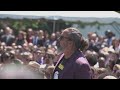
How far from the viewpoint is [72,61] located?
3.68 metres

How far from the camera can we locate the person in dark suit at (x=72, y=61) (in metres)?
3.48

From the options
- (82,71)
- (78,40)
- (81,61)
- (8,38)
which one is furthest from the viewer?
(8,38)

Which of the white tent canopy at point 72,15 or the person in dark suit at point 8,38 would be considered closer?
the person in dark suit at point 8,38

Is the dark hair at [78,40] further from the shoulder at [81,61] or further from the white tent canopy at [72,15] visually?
the white tent canopy at [72,15]

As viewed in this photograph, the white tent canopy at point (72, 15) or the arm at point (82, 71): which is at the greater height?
the arm at point (82, 71)

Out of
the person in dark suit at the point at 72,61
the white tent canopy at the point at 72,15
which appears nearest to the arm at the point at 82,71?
the person in dark suit at the point at 72,61

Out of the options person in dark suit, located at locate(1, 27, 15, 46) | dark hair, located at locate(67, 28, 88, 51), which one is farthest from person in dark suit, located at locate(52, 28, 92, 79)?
person in dark suit, located at locate(1, 27, 15, 46)

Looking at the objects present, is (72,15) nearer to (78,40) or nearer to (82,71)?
(78,40)

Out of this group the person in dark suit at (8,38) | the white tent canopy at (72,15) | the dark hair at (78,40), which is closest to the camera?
the dark hair at (78,40)

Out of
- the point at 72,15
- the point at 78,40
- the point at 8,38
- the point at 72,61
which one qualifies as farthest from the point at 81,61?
the point at 72,15
